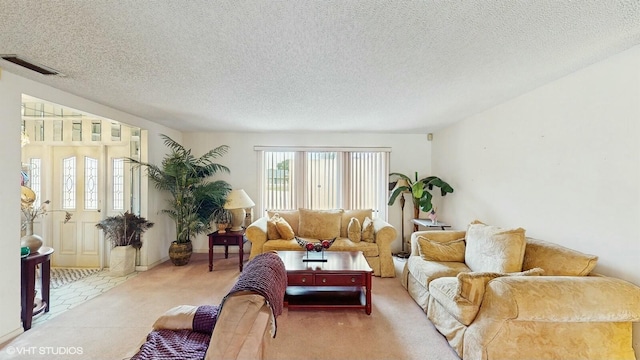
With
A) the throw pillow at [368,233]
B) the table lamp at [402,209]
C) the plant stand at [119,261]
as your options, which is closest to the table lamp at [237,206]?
the plant stand at [119,261]

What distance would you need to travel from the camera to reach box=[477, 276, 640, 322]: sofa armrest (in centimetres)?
174

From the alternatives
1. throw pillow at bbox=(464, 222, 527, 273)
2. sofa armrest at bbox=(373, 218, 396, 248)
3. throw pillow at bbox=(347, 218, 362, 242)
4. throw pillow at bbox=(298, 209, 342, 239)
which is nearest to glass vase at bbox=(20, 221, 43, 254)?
throw pillow at bbox=(298, 209, 342, 239)

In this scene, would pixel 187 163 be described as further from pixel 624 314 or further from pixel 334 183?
pixel 624 314

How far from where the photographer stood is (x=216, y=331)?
1104mm

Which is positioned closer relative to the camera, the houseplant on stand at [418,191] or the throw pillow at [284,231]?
the throw pillow at [284,231]

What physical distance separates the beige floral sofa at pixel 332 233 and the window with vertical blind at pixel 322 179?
1.50 feet

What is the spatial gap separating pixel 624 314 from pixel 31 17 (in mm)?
4117

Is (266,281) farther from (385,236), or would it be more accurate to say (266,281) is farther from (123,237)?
(123,237)

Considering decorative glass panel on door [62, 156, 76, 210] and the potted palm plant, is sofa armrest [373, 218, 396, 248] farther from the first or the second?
decorative glass panel on door [62, 156, 76, 210]

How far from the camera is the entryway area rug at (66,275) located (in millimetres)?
3494

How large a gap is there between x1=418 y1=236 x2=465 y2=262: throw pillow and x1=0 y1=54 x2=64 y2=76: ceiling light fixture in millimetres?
4004

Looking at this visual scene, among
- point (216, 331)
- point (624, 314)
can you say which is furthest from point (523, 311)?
point (216, 331)

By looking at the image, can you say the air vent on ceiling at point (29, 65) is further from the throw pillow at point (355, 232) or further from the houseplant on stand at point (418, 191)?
the houseplant on stand at point (418, 191)

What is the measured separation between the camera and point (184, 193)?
441 cm
